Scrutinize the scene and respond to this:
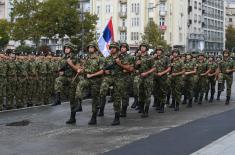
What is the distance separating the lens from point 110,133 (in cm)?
1100

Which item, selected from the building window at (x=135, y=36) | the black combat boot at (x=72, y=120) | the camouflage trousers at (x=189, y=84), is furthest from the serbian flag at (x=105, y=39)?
the building window at (x=135, y=36)

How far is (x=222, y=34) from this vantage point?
133875 mm

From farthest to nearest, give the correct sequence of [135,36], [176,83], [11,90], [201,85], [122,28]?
[122,28], [135,36], [201,85], [176,83], [11,90]

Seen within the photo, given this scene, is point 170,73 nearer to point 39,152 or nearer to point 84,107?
point 84,107

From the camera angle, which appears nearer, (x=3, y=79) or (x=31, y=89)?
(x=3, y=79)

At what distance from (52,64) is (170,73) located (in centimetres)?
443

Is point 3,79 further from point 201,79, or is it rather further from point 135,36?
point 135,36

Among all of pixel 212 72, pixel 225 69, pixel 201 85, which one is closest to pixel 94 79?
pixel 201 85

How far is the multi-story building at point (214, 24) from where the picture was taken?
11819cm

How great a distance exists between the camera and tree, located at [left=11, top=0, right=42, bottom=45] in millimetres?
47250

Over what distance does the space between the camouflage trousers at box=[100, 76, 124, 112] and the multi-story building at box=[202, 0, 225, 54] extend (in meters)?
103

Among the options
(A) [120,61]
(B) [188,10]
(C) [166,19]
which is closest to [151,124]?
(A) [120,61]

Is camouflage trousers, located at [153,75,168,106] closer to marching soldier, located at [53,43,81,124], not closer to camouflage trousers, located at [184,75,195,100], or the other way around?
camouflage trousers, located at [184,75,195,100]

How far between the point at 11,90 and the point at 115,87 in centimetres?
477
